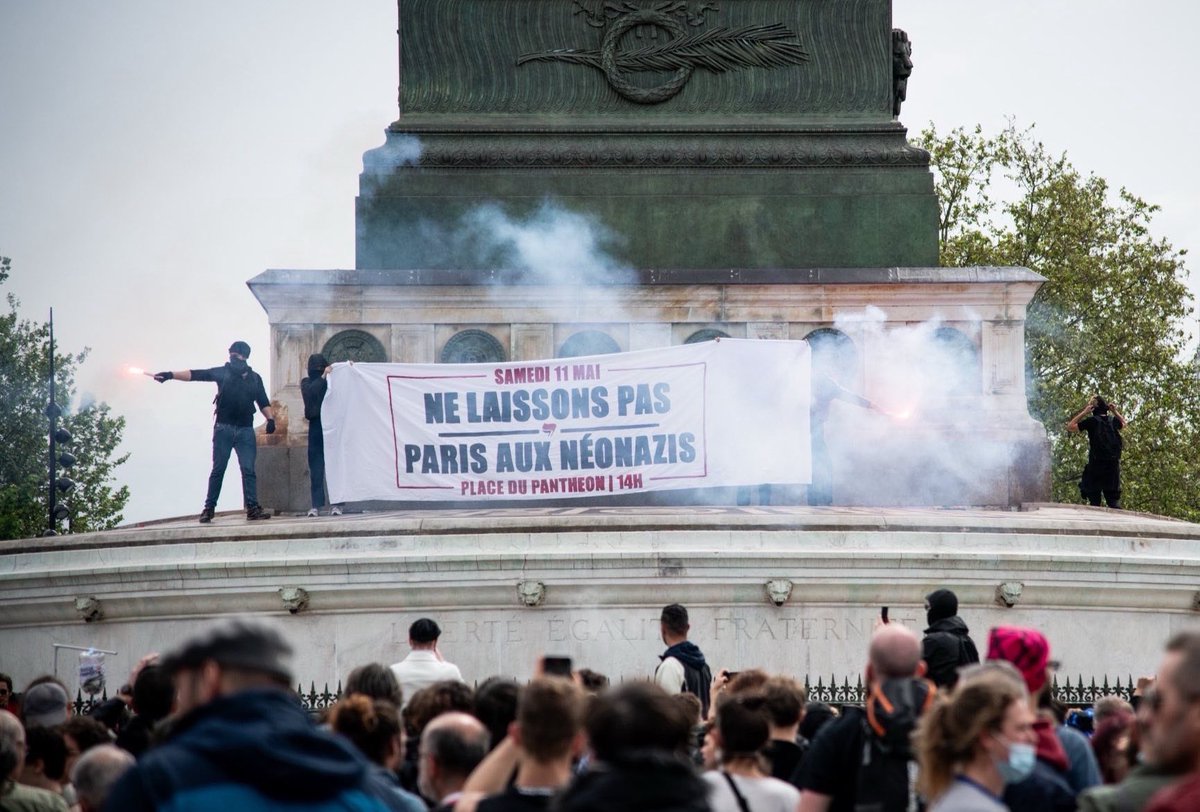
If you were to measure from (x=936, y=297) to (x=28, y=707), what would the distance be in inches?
529

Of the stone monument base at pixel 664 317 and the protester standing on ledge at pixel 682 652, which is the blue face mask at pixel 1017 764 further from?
the stone monument base at pixel 664 317

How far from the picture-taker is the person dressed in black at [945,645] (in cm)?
1111

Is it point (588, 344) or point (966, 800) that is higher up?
point (588, 344)

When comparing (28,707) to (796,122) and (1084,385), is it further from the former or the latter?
(1084,385)

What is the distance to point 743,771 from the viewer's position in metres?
7.51

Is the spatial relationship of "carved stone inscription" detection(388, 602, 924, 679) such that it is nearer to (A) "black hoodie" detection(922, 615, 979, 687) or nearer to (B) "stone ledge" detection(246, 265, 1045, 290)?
(A) "black hoodie" detection(922, 615, 979, 687)

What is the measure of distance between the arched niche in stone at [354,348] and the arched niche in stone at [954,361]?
5.66m

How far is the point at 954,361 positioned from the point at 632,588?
6.20m

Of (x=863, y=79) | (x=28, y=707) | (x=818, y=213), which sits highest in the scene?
(x=863, y=79)

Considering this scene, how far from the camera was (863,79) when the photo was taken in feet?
75.5

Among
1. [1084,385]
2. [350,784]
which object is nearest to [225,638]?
[350,784]

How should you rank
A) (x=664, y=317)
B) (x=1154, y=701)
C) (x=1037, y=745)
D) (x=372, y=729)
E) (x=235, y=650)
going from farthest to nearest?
(x=664, y=317) < (x=1037, y=745) < (x=372, y=729) < (x=1154, y=701) < (x=235, y=650)

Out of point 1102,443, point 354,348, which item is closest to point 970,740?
point 354,348

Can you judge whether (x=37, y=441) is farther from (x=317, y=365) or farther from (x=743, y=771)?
(x=743, y=771)
